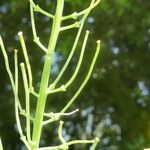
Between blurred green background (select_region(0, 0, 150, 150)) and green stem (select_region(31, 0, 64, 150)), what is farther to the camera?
blurred green background (select_region(0, 0, 150, 150))

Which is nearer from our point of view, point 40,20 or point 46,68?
point 46,68

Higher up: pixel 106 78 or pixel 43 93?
pixel 106 78

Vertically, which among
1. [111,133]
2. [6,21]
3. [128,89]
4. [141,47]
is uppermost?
[6,21]

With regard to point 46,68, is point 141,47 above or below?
above

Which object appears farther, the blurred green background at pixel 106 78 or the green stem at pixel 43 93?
the blurred green background at pixel 106 78

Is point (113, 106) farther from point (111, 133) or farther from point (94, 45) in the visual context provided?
point (94, 45)

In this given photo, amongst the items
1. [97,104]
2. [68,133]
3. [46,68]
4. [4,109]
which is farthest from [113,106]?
[46,68]

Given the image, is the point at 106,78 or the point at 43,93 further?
the point at 106,78

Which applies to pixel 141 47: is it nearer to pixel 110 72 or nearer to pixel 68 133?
pixel 110 72
